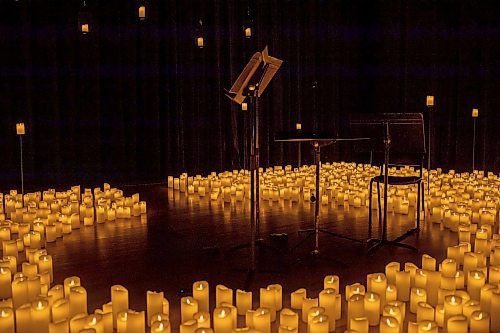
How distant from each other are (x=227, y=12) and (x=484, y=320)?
745cm

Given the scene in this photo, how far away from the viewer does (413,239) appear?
3.86 meters

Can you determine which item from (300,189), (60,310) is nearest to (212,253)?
(60,310)

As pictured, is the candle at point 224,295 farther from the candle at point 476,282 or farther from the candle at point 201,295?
the candle at point 476,282

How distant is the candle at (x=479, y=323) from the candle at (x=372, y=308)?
1.30 feet

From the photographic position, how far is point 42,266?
2.93 metres

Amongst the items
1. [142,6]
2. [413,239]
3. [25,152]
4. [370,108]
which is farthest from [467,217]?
[370,108]

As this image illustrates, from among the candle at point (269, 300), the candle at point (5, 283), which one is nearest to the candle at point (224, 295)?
the candle at point (269, 300)

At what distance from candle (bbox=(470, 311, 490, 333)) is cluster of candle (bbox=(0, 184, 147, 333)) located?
5.05 ft

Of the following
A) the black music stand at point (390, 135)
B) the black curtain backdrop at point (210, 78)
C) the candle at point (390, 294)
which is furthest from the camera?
the black curtain backdrop at point (210, 78)

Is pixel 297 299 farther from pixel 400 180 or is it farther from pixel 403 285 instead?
pixel 400 180

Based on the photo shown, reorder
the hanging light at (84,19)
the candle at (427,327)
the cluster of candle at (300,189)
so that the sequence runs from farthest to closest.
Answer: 1. the cluster of candle at (300,189)
2. the hanging light at (84,19)
3. the candle at (427,327)

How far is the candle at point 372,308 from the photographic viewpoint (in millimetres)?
2307

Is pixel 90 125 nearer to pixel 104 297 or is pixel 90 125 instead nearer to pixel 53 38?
pixel 53 38

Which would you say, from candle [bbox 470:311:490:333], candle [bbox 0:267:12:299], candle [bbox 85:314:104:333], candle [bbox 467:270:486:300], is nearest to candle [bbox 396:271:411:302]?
candle [bbox 467:270:486:300]
